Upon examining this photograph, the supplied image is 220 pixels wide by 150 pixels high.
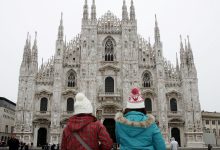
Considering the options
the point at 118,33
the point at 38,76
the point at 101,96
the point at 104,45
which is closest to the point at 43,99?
the point at 38,76

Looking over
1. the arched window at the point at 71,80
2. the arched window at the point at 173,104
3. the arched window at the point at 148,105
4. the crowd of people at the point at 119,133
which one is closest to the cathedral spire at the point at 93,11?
the arched window at the point at 71,80

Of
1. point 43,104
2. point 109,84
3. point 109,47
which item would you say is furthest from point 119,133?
point 109,47

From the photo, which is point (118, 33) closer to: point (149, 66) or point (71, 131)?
point (149, 66)

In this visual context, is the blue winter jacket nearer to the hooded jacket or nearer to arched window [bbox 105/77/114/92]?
the hooded jacket

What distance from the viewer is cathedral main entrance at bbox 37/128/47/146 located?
118 ft

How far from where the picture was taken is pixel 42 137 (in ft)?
119

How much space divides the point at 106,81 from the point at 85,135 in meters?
34.4

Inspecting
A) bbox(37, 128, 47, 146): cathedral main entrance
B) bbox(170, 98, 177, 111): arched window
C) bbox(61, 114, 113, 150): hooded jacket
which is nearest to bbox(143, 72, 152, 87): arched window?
bbox(170, 98, 177, 111): arched window

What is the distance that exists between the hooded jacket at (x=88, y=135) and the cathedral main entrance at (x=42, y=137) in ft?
111

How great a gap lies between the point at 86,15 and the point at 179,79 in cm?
1650

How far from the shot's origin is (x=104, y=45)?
40.0 metres

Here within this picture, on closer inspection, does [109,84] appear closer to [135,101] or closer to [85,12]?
[85,12]

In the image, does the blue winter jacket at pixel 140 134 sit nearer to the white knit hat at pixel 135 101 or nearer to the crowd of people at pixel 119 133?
the crowd of people at pixel 119 133

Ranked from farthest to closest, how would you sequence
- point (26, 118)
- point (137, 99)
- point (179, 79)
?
point (179, 79)
point (26, 118)
point (137, 99)
